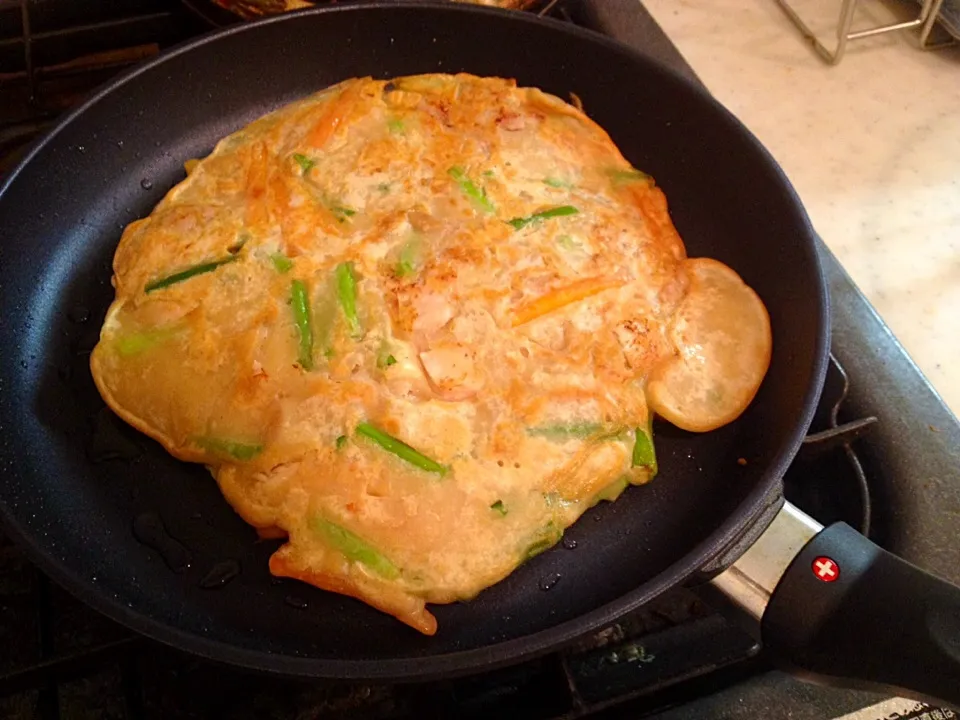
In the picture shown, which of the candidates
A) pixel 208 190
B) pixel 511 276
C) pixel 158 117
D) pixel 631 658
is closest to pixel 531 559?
pixel 631 658

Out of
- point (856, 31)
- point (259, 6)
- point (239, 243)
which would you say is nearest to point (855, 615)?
point (239, 243)

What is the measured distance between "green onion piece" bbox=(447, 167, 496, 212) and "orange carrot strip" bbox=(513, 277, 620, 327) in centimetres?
21

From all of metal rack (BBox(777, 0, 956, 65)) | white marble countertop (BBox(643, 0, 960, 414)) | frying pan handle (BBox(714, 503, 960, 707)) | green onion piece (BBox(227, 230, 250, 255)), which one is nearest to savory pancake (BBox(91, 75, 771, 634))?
green onion piece (BBox(227, 230, 250, 255))

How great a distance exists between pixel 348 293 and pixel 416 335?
133 millimetres

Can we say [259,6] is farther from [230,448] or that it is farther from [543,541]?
[543,541]

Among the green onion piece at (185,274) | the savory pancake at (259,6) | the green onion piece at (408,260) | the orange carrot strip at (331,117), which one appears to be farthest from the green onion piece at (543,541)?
the savory pancake at (259,6)

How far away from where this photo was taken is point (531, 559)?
4.02ft

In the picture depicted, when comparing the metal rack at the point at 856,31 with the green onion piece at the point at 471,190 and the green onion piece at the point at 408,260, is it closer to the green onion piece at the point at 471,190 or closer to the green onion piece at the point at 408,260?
the green onion piece at the point at 471,190

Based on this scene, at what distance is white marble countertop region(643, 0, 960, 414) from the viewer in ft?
5.56

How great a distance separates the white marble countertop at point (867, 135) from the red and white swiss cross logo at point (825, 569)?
0.69 m

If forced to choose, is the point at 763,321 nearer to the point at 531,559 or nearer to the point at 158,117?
the point at 531,559

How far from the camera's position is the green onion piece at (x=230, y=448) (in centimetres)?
120

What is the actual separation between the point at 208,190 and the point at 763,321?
99cm

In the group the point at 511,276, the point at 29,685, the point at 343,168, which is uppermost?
the point at 343,168
